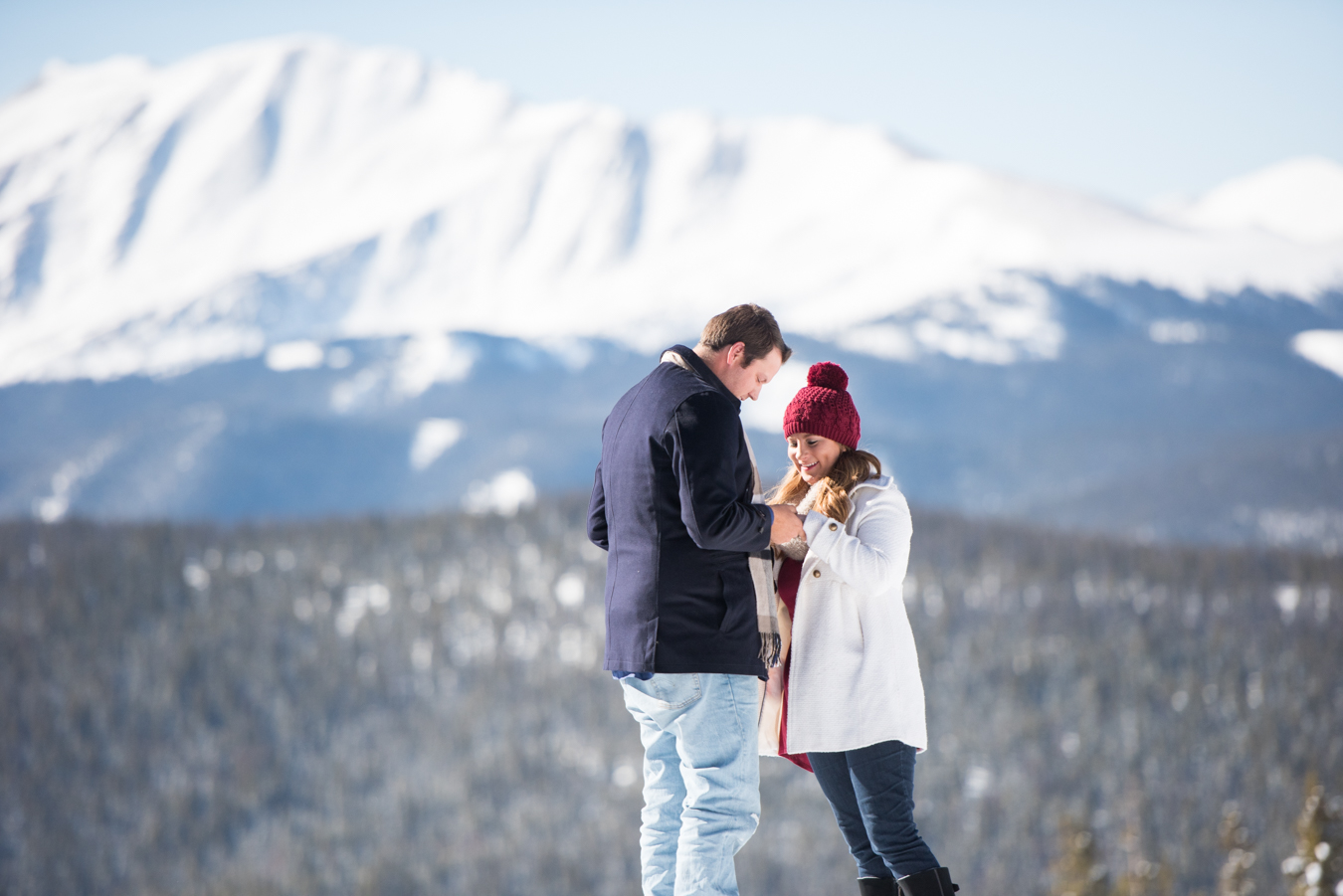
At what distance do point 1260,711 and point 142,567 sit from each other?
Result: 127 m

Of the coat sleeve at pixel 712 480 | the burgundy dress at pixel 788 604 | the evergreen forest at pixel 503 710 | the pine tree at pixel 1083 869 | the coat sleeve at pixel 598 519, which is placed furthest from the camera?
the evergreen forest at pixel 503 710

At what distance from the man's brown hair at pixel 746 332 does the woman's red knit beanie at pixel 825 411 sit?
0.28m

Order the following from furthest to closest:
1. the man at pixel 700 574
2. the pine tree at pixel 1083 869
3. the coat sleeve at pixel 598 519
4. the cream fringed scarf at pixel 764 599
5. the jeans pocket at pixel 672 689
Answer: the pine tree at pixel 1083 869 < the coat sleeve at pixel 598 519 < the cream fringed scarf at pixel 764 599 < the jeans pocket at pixel 672 689 < the man at pixel 700 574

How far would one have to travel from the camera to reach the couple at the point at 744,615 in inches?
214

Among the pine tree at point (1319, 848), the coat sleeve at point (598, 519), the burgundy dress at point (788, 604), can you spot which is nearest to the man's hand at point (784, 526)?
the burgundy dress at point (788, 604)

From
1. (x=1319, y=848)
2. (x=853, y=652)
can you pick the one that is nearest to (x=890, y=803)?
(x=853, y=652)

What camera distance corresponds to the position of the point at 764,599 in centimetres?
566

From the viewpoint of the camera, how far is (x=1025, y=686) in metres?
155

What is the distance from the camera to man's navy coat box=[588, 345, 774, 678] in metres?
5.32

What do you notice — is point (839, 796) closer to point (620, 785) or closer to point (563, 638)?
point (620, 785)

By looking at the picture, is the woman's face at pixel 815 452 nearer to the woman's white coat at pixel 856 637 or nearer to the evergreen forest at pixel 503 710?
the woman's white coat at pixel 856 637

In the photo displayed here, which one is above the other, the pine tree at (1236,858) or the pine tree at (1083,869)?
the pine tree at (1236,858)

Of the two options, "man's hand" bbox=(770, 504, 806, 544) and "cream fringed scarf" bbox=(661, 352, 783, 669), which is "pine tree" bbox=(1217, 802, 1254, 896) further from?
"man's hand" bbox=(770, 504, 806, 544)

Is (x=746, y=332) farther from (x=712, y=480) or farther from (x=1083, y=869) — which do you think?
(x=1083, y=869)
